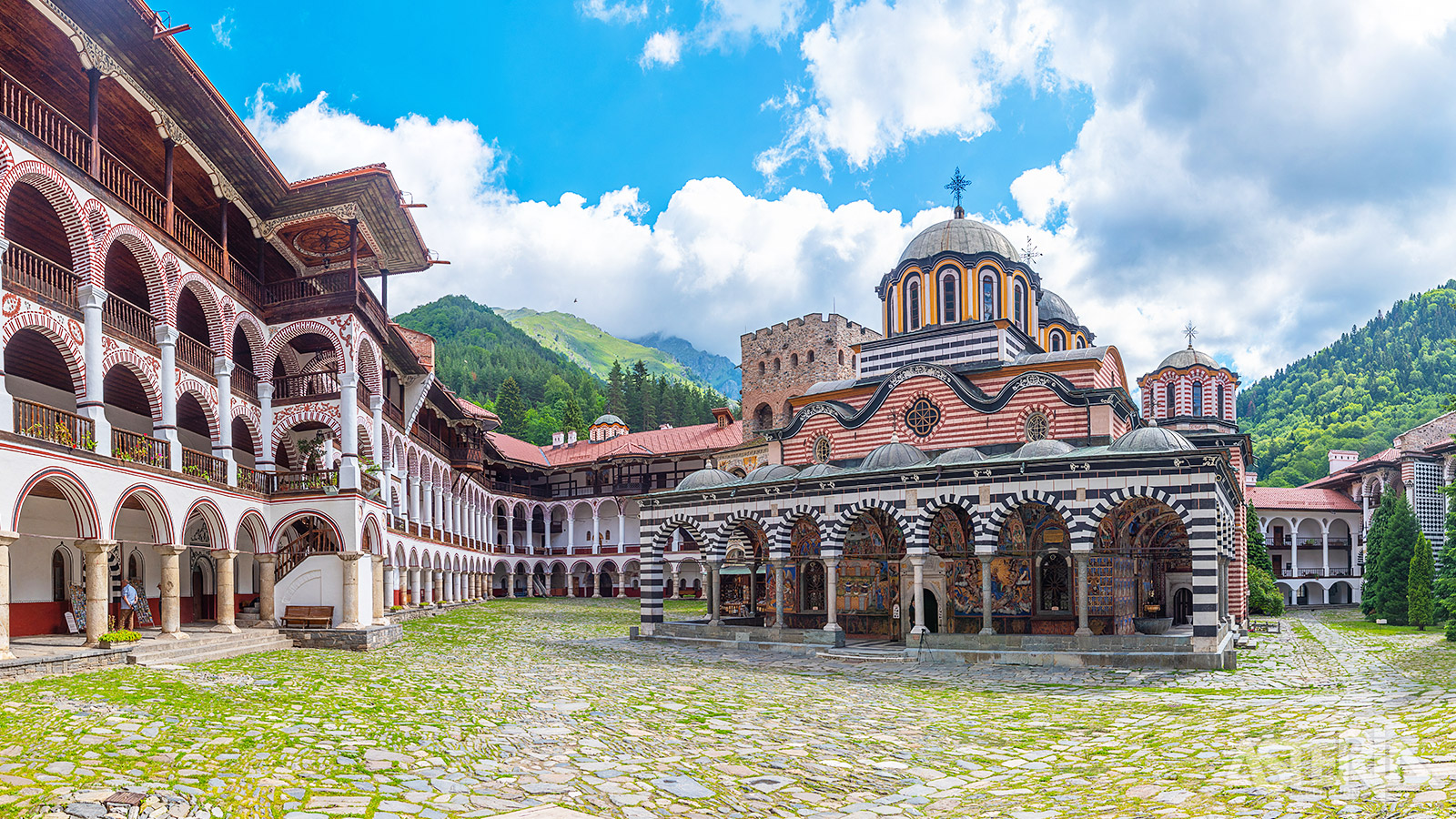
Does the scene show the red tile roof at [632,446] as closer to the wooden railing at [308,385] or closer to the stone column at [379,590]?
the wooden railing at [308,385]

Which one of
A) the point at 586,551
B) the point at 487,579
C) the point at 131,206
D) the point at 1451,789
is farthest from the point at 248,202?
the point at 586,551

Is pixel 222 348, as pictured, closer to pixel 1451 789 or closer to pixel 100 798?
pixel 100 798

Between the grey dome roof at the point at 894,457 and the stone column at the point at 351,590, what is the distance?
11167 millimetres

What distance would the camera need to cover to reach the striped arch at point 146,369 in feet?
56.8

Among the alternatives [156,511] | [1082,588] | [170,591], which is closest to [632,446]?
[170,591]

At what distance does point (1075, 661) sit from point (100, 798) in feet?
49.8

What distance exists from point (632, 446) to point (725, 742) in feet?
144

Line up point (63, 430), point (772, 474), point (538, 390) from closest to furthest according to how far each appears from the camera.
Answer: point (63, 430)
point (772, 474)
point (538, 390)

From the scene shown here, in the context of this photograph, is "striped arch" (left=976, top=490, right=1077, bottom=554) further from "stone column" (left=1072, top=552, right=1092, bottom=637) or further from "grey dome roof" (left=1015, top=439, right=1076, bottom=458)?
"grey dome roof" (left=1015, top=439, right=1076, bottom=458)

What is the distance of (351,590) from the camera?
21219mm

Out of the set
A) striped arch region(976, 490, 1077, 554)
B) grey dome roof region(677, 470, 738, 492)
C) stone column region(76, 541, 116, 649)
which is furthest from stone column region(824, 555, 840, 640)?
stone column region(76, 541, 116, 649)

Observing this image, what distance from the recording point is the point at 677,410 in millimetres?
81062

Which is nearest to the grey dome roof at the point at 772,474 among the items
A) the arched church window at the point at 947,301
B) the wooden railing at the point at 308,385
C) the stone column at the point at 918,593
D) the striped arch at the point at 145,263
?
the stone column at the point at 918,593

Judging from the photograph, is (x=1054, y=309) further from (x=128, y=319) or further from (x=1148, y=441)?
(x=128, y=319)
